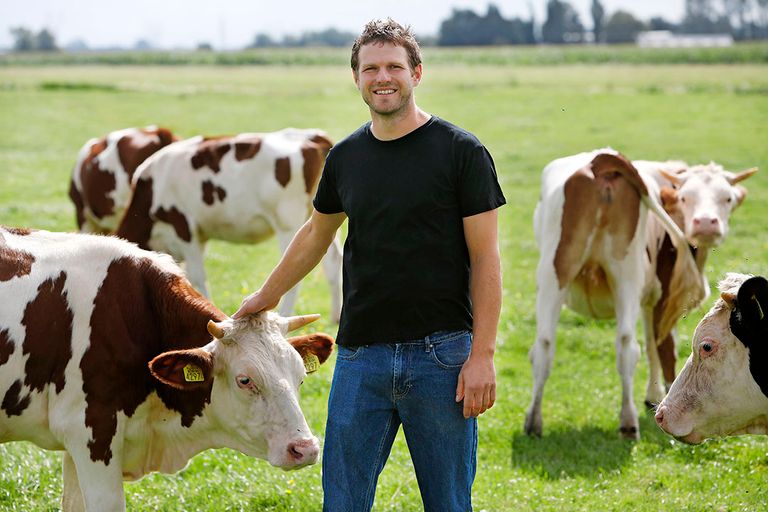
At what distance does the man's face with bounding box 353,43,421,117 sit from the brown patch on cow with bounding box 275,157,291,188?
22.2 ft

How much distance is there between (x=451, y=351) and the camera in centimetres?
397

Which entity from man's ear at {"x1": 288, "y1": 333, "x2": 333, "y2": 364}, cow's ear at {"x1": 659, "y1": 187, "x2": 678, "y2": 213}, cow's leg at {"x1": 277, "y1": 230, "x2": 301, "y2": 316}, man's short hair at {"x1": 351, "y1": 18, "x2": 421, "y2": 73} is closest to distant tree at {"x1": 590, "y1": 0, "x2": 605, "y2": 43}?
cow's leg at {"x1": 277, "y1": 230, "x2": 301, "y2": 316}

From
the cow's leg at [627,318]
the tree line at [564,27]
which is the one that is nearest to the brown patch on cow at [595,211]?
the cow's leg at [627,318]

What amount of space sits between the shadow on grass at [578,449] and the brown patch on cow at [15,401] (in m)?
3.35

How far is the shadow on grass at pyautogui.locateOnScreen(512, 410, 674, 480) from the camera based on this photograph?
673 cm

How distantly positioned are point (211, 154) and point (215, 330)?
21.5 feet

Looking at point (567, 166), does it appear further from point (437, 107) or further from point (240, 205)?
point (437, 107)

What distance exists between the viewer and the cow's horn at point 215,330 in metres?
4.55

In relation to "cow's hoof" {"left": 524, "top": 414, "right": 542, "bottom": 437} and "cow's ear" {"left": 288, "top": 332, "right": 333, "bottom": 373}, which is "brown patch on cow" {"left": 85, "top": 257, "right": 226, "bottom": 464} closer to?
"cow's ear" {"left": 288, "top": 332, "right": 333, "bottom": 373}

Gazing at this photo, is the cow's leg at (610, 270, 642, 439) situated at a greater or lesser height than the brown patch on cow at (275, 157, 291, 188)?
lesser

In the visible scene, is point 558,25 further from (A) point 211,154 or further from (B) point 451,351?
(B) point 451,351

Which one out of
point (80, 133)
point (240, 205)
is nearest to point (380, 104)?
point (240, 205)

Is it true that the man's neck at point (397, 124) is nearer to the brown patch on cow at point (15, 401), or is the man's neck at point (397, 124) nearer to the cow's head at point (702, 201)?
the brown patch on cow at point (15, 401)

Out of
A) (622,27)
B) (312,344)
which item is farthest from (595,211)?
(622,27)
